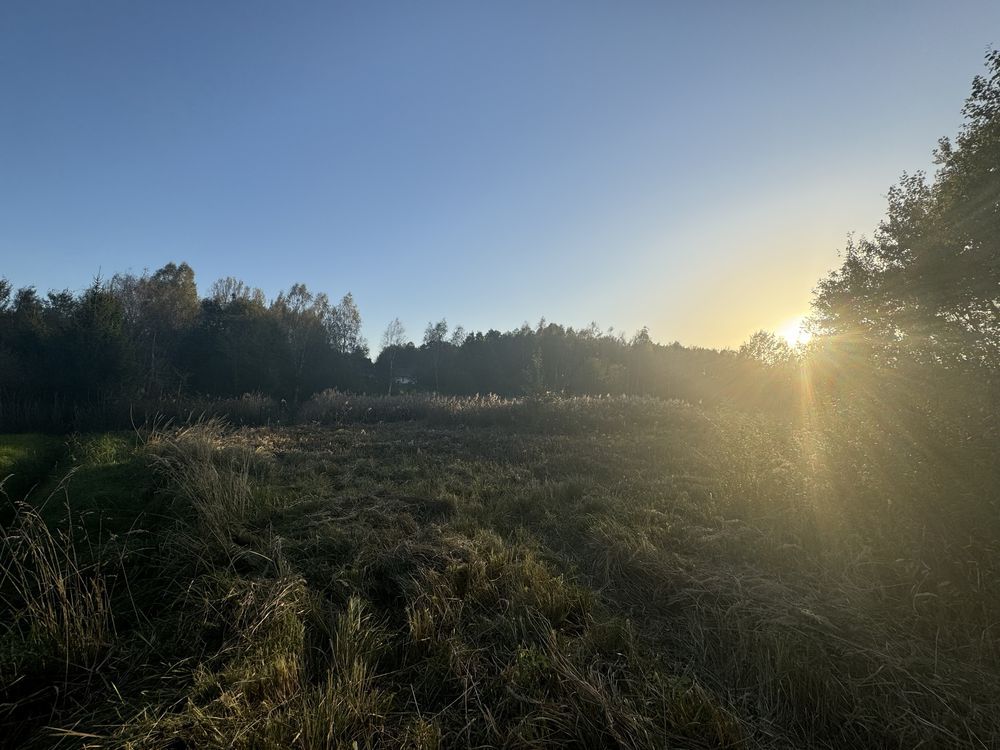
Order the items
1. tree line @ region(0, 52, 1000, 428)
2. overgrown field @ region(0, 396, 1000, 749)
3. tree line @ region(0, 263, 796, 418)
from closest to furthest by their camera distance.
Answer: overgrown field @ region(0, 396, 1000, 749) < tree line @ region(0, 52, 1000, 428) < tree line @ region(0, 263, 796, 418)

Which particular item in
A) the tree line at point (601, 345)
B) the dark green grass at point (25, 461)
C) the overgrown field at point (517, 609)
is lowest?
the overgrown field at point (517, 609)

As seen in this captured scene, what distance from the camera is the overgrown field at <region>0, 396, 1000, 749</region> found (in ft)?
6.94

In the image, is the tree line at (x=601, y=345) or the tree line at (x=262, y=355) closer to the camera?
the tree line at (x=601, y=345)

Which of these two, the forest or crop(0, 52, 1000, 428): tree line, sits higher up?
crop(0, 52, 1000, 428): tree line

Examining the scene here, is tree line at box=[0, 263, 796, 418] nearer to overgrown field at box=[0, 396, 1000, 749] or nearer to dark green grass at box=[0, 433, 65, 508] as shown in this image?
dark green grass at box=[0, 433, 65, 508]

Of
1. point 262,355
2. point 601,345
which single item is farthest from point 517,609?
point 601,345

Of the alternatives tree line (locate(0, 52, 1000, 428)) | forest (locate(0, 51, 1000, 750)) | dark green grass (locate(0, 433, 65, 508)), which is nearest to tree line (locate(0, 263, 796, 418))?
tree line (locate(0, 52, 1000, 428))

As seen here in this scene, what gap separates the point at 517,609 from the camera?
120 inches

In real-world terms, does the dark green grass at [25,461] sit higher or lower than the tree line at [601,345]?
lower

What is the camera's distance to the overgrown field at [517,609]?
212cm

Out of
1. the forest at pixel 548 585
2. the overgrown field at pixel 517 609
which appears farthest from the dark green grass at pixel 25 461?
the overgrown field at pixel 517 609

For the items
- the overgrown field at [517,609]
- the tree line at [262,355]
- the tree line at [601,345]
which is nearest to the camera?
the overgrown field at [517,609]

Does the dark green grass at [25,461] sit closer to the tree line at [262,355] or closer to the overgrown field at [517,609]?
the overgrown field at [517,609]

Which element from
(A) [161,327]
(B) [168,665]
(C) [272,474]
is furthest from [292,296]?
(B) [168,665]
